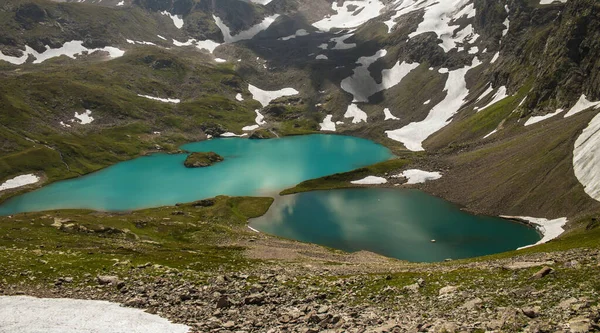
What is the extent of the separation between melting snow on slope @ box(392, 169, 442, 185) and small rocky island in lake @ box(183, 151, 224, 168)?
7592cm

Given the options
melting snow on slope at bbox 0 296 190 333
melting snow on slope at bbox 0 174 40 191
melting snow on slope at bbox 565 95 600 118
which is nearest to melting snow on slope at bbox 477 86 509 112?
melting snow on slope at bbox 565 95 600 118

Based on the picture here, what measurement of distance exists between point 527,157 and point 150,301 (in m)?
98.5

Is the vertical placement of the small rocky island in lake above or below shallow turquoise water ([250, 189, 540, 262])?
above

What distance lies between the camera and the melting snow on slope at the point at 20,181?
430 feet

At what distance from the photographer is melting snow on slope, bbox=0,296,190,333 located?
2505cm

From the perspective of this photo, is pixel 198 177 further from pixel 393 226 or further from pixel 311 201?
pixel 393 226

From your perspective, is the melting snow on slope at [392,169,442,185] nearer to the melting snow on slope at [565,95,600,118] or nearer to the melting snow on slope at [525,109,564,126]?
the melting snow on slope at [525,109,564,126]

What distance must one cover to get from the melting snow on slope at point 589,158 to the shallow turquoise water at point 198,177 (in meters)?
73.4

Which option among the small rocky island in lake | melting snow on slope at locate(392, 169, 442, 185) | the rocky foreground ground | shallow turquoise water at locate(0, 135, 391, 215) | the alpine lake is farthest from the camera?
the small rocky island in lake

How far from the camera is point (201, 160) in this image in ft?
538

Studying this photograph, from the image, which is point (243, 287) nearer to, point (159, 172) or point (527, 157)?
point (527, 157)

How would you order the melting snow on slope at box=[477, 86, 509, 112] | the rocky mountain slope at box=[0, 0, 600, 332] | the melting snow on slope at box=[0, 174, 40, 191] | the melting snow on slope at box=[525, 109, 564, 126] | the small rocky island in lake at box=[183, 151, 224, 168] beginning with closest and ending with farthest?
the rocky mountain slope at box=[0, 0, 600, 332]
the melting snow on slope at box=[525, 109, 564, 126]
the melting snow on slope at box=[0, 174, 40, 191]
the small rocky island in lake at box=[183, 151, 224, 168]
the melting snow on slope at box=[477, 86, 509, 112]

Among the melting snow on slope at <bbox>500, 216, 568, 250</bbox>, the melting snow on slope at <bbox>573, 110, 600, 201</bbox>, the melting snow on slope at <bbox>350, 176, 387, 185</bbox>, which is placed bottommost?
the melting snow on slope at <bbox>500, 216, 568, 250</bbox>

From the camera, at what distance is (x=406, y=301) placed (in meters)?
28.2
